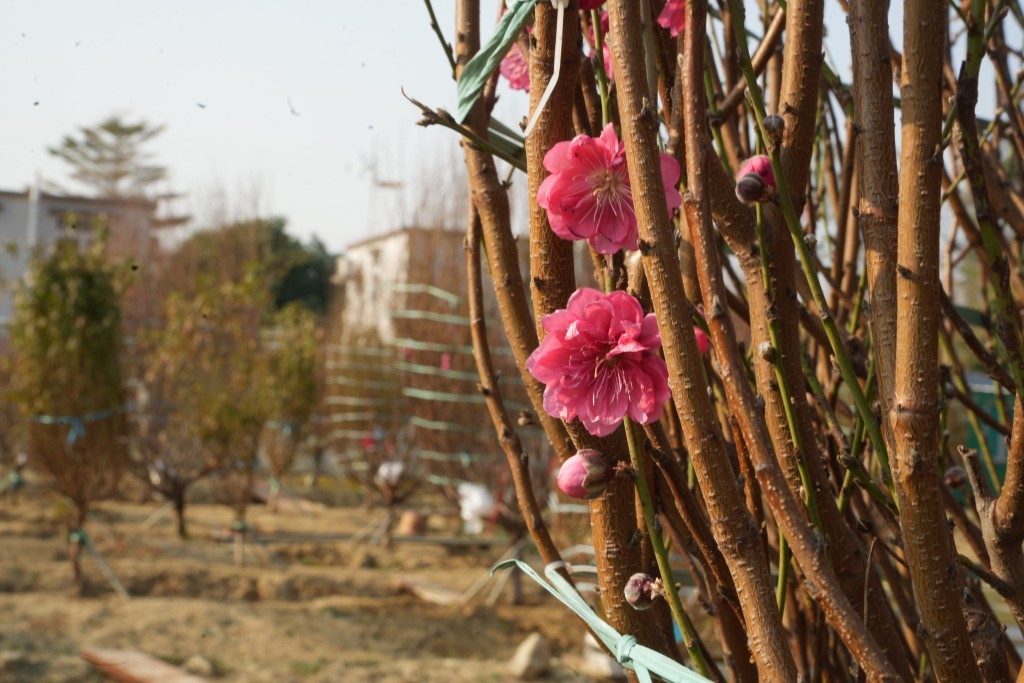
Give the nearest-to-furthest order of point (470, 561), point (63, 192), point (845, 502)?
point (845, 502) → point (470, 561) → point (63, 192)

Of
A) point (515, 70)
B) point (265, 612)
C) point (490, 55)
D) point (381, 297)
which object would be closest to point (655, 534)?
point (490, 55)

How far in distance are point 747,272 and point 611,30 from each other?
0.67 feet

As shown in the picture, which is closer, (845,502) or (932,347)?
(932,347)

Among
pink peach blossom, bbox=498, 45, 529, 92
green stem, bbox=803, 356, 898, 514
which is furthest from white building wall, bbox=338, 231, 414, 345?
green stem, bbox=803, 356, 898, 514

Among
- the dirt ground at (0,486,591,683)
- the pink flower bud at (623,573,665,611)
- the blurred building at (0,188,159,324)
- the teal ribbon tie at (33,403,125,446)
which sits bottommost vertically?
the dirt ground at (0,486,591,683)

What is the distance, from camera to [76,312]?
17.0 ft

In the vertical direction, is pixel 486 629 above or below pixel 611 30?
below

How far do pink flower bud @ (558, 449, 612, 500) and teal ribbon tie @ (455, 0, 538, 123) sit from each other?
0.23 metres

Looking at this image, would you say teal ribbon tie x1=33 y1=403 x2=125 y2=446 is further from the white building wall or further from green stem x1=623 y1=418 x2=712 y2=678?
green stem x1=623 y1=418 x2=712 y2=678

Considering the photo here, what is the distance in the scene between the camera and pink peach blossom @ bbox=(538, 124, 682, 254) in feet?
2.05

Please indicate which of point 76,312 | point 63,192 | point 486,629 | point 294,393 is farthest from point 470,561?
point 63,192

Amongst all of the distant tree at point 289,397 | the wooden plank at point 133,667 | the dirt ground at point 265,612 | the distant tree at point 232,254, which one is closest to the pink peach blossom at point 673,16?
the wooden plank at point 133,667

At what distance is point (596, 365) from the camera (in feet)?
2.05

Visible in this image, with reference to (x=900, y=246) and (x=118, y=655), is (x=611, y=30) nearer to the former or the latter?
(x=900, y=246)
